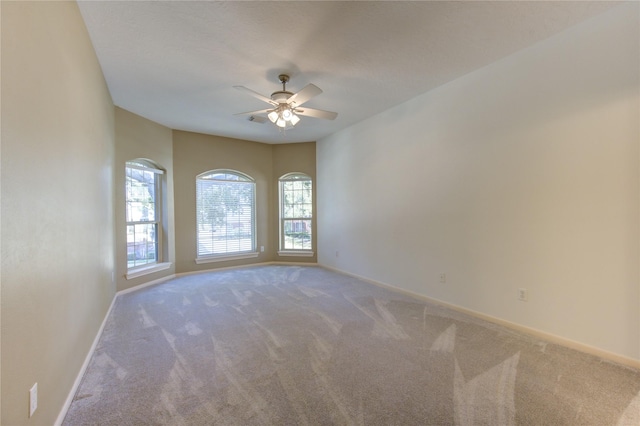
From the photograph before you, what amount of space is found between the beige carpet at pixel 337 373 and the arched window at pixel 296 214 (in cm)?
292

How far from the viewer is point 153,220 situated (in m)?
4.96

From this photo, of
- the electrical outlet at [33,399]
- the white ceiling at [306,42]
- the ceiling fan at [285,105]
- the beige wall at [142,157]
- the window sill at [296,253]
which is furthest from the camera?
the window sill at [296,253]

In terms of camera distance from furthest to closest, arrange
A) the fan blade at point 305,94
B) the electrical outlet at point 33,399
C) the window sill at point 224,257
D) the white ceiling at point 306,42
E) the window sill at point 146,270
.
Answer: the window sill at point 224,257, the window sill at point 146,270, the fan blade at point 305,94, the white ceiling at point 306,42, the electrical outlet at point 33,399

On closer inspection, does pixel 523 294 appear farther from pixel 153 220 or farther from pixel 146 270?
pixel 153 220

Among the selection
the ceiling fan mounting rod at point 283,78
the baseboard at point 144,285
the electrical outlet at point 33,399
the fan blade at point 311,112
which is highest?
the ceiling fan mounting rod at point 283,78

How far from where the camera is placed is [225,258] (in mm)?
Result: 5879

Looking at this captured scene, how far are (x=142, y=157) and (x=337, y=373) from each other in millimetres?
4405

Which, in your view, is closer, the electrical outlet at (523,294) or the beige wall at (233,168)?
the electrical outlet at (523,294)

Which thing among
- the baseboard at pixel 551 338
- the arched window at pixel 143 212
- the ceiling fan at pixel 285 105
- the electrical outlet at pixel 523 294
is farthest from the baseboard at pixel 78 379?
the electrical outlet at pixel 523 294

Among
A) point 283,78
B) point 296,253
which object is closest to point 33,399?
point 283,78

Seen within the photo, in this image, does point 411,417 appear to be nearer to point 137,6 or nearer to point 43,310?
point 43,310

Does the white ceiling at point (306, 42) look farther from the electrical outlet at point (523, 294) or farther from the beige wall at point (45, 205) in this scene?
the electrical outlet at point (523, 294)

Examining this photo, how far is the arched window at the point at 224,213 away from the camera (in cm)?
567

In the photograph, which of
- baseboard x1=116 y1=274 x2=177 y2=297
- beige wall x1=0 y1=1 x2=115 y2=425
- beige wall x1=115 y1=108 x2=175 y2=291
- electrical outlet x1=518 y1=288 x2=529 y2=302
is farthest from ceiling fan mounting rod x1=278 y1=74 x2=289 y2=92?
baseboard x1=116 y1=274 x2=177 y2=297
